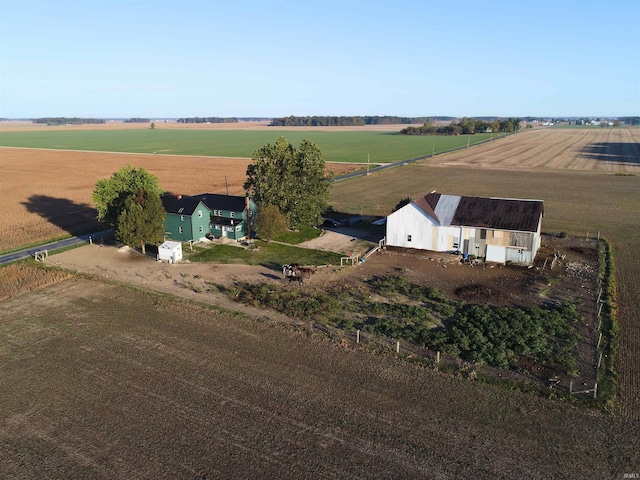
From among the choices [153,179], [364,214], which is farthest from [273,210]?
[364,214]

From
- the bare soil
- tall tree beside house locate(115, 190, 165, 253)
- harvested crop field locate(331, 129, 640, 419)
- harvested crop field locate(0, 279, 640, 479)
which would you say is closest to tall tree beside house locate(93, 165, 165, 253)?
tall tree beside house locate(115, 190, 165, 253)

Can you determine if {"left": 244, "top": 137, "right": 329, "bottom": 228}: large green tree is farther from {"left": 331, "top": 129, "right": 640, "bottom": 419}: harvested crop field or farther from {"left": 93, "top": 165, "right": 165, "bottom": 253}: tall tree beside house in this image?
{"left": 331, "top": 129, "right": 640, "bottom": 419}: harvested crop field

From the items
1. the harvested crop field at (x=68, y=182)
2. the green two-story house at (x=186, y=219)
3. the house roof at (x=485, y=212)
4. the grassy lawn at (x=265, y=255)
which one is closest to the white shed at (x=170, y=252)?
the grassy lawn at (x=265, y=255)

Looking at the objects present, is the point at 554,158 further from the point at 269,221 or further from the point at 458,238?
the point at 269,221

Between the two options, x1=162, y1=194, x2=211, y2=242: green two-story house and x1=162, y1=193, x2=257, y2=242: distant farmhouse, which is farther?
x1=162, y1=193, x2=257, y2=242: distant farmhouse

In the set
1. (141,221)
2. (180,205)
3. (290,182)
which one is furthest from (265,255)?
(141,221)

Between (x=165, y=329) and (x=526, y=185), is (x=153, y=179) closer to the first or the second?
(x=165, y=329)

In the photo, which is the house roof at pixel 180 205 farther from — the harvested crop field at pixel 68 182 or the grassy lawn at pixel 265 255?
the harvested crop field at pixel 68 182
